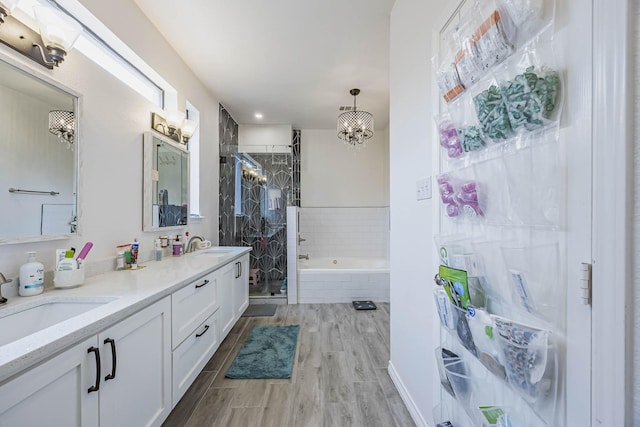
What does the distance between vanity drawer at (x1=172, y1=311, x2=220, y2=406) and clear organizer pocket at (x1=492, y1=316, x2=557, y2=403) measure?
1555mm

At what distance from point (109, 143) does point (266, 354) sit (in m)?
1.98

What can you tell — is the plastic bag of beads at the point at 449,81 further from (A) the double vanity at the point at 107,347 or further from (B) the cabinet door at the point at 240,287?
(B) the cabinet door at the point at 240,287

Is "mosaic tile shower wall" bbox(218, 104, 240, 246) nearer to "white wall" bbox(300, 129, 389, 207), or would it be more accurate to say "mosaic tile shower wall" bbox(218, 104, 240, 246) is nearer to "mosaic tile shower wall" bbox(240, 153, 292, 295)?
"mosaic tile shower wall" bbox(240, 153, 292, 295)

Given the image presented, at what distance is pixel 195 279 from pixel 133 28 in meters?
1.86

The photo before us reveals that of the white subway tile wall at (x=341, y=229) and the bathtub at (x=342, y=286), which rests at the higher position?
the white subway tile wall at (x=341, y=229)

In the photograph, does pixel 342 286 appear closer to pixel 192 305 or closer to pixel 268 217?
pixel 268 217

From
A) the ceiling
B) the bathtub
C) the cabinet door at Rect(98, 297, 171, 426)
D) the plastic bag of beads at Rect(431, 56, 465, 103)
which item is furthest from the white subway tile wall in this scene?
the plastic bag of beads at Rect(431, 56, 465, 103)

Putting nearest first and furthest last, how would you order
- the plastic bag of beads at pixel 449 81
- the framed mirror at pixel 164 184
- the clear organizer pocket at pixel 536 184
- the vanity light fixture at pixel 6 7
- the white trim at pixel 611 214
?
1. the white trim at pixel 611 214
2. the clear organizer pocket at pixel 536 184
3. the plastic bag of beads at pixel 449 81
4. the vanity light fixture at pixel 6 7
5. the framed mirror at pixel 164 184

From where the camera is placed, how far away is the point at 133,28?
1.79m

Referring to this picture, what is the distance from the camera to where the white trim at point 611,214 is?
45 centimetres

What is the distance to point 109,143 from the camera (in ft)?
5.34

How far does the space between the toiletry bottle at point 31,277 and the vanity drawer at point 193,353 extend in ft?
2.29

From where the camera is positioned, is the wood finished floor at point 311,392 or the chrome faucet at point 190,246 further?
the chrome faucet at point 190,246

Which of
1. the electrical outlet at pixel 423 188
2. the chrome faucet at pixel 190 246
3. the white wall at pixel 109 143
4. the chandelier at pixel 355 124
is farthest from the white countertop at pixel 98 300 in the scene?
the chandelier at pixel 355 124
